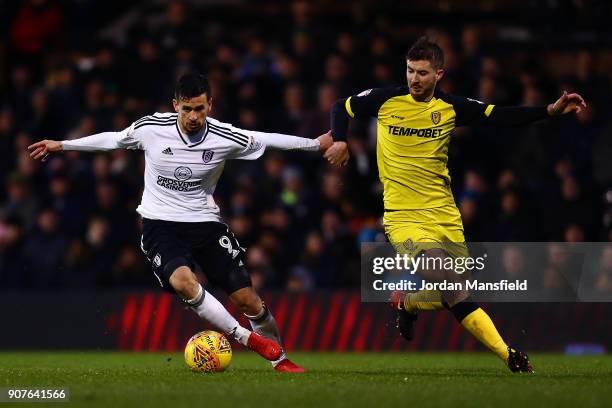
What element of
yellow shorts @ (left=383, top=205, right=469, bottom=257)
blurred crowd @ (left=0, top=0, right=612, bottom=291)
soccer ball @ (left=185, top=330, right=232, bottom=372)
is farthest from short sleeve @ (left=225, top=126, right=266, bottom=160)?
blurred crowd @ (left=0, top=0, right=612, bottom=291)

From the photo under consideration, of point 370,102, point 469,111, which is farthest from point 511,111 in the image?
point 370,102

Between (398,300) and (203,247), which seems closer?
(203,247)

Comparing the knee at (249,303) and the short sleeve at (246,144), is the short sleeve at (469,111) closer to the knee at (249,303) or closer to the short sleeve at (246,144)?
the short sleeve at (246,144)

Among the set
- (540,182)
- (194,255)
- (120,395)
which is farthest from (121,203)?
(120,395)

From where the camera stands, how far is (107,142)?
31.9 feet

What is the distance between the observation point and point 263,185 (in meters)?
15.7

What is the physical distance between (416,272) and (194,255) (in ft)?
5.74

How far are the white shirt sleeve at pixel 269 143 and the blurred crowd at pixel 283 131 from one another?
463 cm

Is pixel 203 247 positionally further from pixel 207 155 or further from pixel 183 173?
pixel 207 155

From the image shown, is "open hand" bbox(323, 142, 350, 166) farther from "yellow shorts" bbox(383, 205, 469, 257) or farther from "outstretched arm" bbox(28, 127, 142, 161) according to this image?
"outstretched arm" bbox(28, 127, 142, 161)

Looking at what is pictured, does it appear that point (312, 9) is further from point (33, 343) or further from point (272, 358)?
point (272, 358)

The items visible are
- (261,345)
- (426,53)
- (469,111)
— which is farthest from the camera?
(469,111)

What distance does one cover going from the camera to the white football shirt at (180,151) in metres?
9.69

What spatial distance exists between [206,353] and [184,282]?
56 cm
